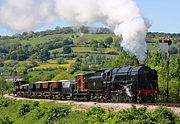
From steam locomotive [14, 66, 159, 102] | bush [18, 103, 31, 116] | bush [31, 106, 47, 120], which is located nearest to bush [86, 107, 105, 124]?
steam locomotive [14, 66, 159, 102]

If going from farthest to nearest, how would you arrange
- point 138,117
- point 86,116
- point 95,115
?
point 86,116 < point 95,115 < point 138,117

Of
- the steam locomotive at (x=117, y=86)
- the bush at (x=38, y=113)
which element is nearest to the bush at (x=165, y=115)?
the steam locomotive at (x=117, y=86)

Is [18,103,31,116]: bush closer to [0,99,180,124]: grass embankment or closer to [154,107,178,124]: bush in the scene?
[0,99,180,124]: grass embankment

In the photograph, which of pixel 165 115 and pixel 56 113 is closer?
pixel 165 115

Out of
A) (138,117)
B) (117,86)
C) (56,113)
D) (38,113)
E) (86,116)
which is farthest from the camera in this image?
(38,113)

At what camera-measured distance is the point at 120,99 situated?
47.2m

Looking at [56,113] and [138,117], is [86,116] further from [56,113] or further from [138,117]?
[138,117]

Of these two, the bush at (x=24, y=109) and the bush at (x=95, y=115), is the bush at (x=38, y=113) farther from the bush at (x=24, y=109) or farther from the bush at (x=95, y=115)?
the bush at (x=95, y=115)

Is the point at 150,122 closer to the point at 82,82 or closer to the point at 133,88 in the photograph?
the point at 133,88

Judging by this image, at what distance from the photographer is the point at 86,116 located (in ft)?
127

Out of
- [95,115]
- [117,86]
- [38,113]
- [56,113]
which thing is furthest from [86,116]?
[38,113]

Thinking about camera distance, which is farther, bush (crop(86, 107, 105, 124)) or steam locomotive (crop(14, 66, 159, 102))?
steam locomotive (crop(14, 66, 159, 102))

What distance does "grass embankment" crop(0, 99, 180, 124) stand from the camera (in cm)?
3117

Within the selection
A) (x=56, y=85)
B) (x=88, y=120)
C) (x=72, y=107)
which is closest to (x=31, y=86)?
(x=56, y=85)
